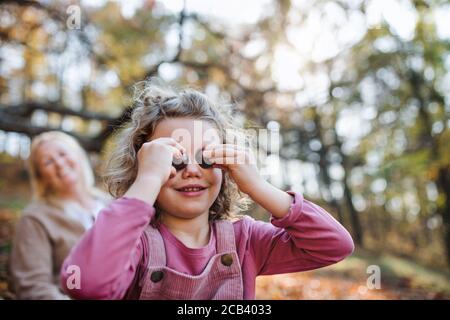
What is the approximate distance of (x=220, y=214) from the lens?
1591 millimetres

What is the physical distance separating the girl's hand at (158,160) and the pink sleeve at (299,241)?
13.7 inches

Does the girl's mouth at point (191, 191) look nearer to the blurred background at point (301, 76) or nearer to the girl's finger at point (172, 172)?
the girl's finger at point (172, 172)

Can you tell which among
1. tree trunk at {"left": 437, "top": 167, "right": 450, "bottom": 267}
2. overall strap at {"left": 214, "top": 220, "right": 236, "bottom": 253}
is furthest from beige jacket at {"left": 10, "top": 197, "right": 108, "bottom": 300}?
tree trunk at {"left": 437, "top": 167, "right": 450, "bottom": 267}

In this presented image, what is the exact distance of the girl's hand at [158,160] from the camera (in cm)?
117

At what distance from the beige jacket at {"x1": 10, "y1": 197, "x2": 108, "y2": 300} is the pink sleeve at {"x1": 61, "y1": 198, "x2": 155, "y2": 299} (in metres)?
1.52

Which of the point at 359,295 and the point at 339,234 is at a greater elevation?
the point at 339,234

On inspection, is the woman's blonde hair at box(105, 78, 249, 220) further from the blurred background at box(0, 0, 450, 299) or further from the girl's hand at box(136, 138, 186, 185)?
the blurred background at box(0, 0, 450, 299)

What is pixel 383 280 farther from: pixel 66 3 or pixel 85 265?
pixel 66 3

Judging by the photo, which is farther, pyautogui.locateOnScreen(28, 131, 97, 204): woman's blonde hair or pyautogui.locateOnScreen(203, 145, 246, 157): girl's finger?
pyautogui.locateOnScreen(28, 131, 97, 204): woman's blonde hair

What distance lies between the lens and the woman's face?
291 cm

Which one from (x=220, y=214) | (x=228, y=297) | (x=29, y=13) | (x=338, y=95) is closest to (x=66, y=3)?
(x=29, y=13)

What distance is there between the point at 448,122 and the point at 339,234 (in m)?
5.26

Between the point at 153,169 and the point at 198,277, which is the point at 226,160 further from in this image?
the point at 198,277

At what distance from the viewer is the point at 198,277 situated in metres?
1.29
